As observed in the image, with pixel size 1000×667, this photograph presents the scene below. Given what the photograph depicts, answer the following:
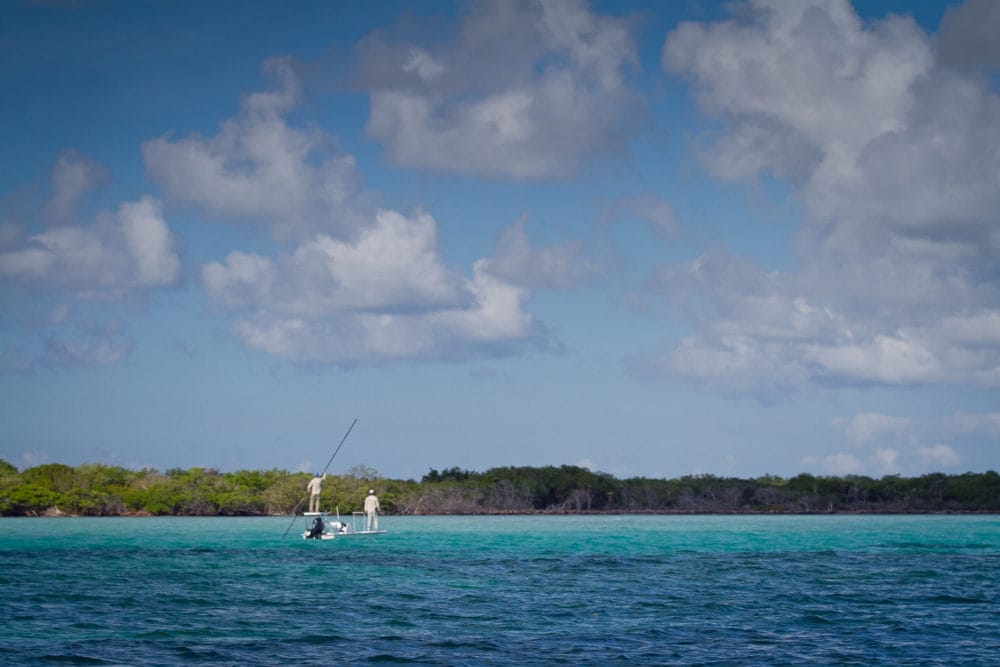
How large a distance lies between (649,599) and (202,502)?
81960 millimetres

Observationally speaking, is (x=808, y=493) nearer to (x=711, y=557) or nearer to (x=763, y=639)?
(x=711, y=557)

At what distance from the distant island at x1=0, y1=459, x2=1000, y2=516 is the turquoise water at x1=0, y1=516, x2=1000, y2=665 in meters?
54.1

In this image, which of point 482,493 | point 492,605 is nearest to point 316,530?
point 492,605

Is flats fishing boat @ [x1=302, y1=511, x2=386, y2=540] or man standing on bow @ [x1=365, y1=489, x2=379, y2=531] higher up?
man standing on bow @ [x1=365, y1=489, x2=379, y2=531]

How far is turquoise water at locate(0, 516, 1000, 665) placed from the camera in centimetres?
1897

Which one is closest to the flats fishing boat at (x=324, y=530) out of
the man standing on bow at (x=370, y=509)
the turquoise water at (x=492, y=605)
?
the man standing on bow at (x=370, y=509)

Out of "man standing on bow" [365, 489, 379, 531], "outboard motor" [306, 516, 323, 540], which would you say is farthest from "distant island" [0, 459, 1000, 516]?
"outboard motor" [306, 516, 323, 540]

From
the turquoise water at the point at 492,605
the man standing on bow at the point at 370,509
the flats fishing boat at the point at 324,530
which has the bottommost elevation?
the turquoise water at the point at 492,605

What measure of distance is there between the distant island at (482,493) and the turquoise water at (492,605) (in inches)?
2131

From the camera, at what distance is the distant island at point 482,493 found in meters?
98.5

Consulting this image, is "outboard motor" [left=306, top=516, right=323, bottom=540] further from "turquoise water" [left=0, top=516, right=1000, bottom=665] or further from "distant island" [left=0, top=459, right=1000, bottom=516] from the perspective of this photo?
"distant island" [left=0, top=459, right=1000, bottom=516]

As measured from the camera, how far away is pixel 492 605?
2566cm

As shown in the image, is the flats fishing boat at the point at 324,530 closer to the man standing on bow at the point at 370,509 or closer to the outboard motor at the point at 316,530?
the outboard motor at the point at 316,530

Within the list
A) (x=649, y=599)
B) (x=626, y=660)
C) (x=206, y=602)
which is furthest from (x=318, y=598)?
(x=626, y=660)
